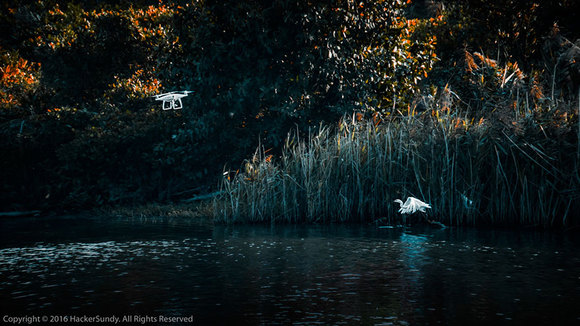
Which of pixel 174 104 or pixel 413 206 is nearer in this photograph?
pixel 413 206

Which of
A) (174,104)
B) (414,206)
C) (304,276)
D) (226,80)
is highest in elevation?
(226,80)

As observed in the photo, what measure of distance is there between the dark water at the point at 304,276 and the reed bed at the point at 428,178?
91 centimetres

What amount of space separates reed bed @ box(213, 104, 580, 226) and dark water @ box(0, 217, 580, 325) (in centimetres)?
91

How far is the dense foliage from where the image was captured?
54.3ft

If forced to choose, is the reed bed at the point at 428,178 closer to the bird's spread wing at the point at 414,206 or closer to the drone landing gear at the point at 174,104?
the bird's spread wing at the point at 414,206

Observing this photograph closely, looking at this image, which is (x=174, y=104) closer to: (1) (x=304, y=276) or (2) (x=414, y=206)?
(2) (x=414, y=206)

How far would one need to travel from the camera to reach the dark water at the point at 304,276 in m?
5.58

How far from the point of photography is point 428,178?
42.7ft

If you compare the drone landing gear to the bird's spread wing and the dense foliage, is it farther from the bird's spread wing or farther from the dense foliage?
the bird's spread wing

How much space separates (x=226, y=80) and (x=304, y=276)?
10.9m

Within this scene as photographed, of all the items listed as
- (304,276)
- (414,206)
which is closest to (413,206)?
(414,206)

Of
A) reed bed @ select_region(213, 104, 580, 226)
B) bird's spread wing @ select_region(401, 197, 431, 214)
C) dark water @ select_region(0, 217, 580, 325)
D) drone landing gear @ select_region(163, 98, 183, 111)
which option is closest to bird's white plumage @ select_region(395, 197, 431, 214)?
bird's spread wing @ select_region(401, 197, 431, 214)

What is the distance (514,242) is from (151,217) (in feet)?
31.7

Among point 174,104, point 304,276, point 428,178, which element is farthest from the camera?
point 174,104
